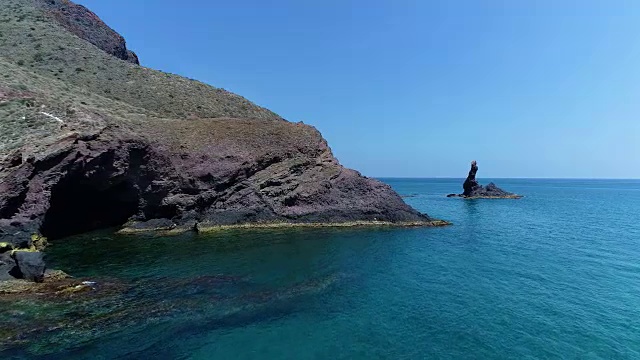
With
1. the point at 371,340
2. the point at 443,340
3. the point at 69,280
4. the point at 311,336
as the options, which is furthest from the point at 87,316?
the point at 443,340

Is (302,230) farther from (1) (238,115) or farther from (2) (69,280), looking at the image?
(1) (238,115)

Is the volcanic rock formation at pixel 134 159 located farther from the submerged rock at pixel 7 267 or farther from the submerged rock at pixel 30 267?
the submerged rock at pixel 30 267

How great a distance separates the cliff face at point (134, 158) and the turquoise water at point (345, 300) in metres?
6.78

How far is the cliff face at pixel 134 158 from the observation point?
35.8m

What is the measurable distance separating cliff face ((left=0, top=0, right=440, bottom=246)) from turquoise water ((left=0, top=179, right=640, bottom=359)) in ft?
22.2

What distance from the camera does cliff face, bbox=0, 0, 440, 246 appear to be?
35.8 metres

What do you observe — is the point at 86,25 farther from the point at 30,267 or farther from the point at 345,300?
the point at 345,300

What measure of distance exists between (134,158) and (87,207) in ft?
32.4

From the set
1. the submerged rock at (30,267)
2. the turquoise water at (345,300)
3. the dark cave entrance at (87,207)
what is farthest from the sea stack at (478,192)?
the submerged rock at (30,267)

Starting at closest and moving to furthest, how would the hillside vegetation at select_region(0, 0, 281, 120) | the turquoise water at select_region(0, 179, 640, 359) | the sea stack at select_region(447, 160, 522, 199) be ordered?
the turquoise water at select_region(0, 179, 640, 359) → the hillside vegetation at select_region(0, 0, 281, 120) → the sea stack at select_region(447, 160, 522, 199)

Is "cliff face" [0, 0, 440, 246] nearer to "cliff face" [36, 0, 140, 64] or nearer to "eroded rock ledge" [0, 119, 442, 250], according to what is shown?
"eroded rock ledge" [0, 119, 442, 250]

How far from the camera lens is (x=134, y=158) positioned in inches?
1815

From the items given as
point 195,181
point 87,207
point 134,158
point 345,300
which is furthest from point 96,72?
point 345,300

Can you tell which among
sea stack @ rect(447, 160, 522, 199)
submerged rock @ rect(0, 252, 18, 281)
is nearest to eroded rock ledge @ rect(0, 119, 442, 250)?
submerged rock @ rect(0, 252, 18, 281)
